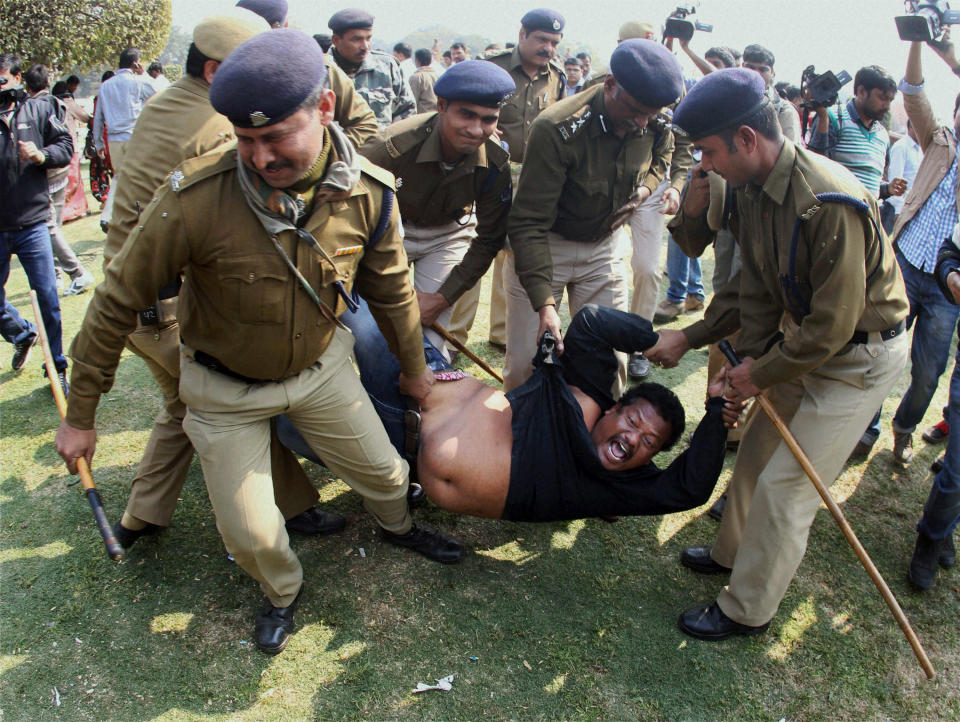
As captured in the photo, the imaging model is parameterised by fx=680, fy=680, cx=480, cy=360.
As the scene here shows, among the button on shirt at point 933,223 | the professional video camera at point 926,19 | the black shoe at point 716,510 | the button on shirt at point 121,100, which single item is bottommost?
the black shoe at point 716,510

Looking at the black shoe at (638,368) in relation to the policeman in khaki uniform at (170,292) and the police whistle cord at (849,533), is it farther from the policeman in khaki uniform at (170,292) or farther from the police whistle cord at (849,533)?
the policeman in khaki uniform at (170,292)

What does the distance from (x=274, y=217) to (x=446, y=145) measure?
157 cm

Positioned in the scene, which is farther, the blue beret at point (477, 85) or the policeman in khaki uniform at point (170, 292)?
the blue beret at point (477, 85)

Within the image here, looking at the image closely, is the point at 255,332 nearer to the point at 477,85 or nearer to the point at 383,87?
the point at 477,85

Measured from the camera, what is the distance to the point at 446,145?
3672mm

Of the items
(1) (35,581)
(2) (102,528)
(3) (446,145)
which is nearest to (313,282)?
(2) (102,528)

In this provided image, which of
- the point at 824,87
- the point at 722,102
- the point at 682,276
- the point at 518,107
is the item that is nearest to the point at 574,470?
the point at 722,102

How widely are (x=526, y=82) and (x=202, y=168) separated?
4144mm

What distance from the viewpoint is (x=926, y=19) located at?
3428 mm

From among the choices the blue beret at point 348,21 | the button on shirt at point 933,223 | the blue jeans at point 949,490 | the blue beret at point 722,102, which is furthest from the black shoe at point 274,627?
the blue beret at point 348,21

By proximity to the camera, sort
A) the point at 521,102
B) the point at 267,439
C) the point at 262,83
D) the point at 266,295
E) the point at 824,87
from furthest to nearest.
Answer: the point at 521,102 → the point at 824,87 → the point at 267,439 → the point at 266,295 → the point at 262,83

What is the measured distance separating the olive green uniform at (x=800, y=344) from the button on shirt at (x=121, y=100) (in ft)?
26.5

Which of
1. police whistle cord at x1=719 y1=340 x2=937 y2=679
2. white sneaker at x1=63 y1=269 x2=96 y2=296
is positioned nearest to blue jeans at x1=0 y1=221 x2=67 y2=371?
white sneaker at x1=63 y1=269 x2=96 y2=296

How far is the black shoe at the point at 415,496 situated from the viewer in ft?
12.5
